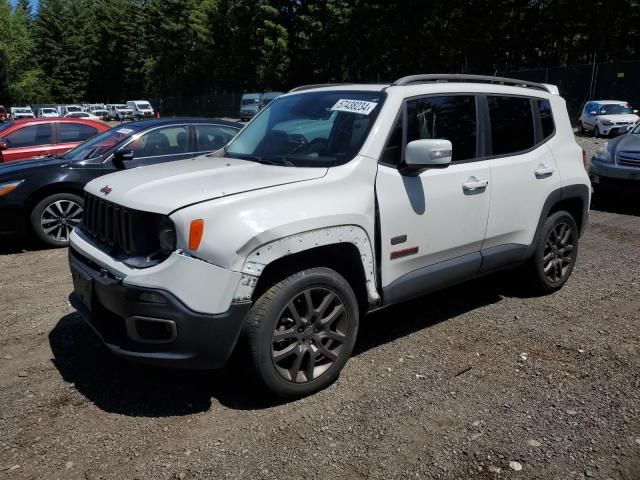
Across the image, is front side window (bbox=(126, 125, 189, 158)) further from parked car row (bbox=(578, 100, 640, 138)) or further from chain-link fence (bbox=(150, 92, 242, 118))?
chain-link fence (bbox=(150, 92, 242, 118))

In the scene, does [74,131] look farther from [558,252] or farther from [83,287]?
[558,252]

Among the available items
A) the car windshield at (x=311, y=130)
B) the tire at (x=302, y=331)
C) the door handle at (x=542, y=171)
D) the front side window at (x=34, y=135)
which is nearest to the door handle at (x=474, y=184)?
the door handle at (x=542, y=171)

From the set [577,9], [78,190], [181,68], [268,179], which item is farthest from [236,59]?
[268,179]

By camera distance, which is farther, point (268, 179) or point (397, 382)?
point (397, 382)

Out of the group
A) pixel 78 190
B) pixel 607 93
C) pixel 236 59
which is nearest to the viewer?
pixel 78 190

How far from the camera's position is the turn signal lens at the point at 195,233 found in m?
2.84

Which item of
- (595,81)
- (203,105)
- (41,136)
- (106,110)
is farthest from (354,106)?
(106,110)

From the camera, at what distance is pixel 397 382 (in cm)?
355

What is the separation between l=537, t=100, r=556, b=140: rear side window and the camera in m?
4.79

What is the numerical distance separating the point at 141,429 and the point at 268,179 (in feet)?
5.21

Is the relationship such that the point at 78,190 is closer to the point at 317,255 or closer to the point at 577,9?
the point at 317,255

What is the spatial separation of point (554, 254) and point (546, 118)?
122cm

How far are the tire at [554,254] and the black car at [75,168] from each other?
459 cm

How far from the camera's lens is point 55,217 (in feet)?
22.6
